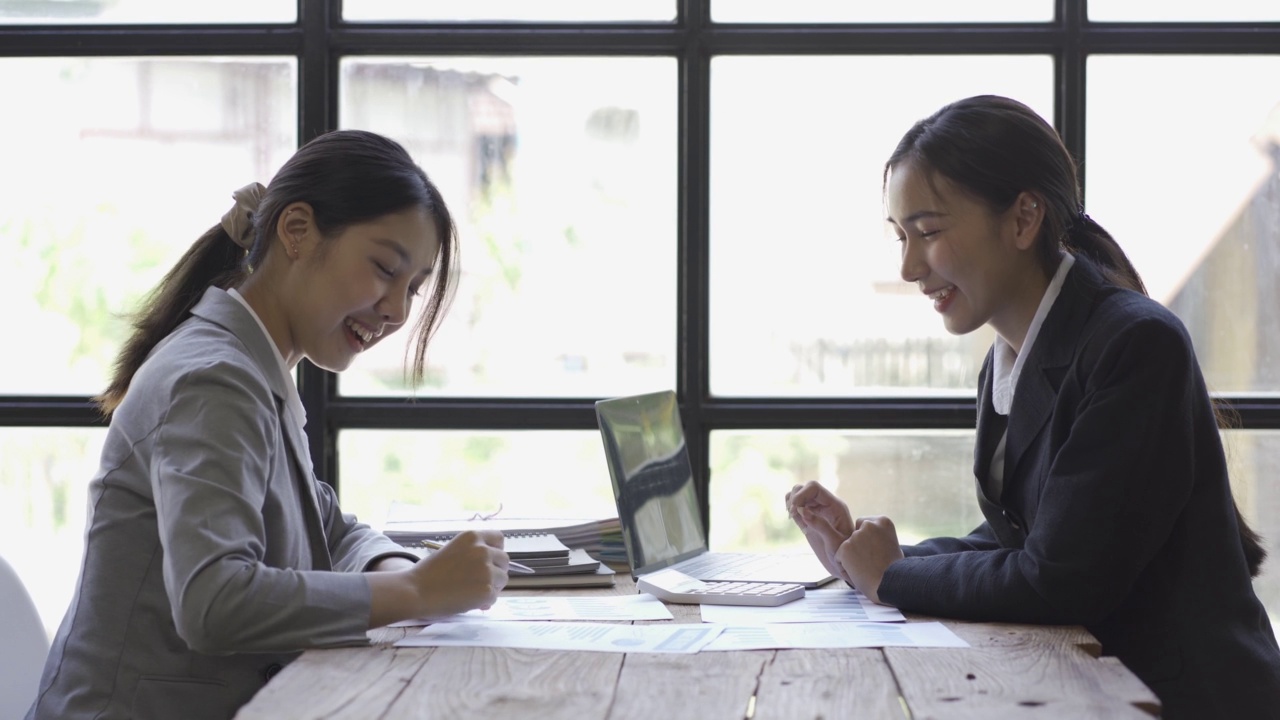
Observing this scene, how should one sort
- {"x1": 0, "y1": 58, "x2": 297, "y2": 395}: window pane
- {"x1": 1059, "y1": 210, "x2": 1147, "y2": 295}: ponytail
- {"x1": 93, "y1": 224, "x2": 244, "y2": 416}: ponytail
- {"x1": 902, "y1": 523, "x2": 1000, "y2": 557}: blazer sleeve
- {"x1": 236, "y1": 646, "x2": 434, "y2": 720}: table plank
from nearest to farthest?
{"x1": 236, "y1": 646, "x2": 434, "y2": 720}: table plank → {"x1": 93, "y1": 224, "x2": 244, "y2": 416}: ponytail → {"x1": 1059, "y1": 210, "x2": 1147, "y2": 295}: ponytail → {"x1": 902, "y1": 523, "x2": 1000, "y2": 557}: blazer sleeve → {"x1": 0, "y1": 58, "x2": 297, "y2": 395}: window pane

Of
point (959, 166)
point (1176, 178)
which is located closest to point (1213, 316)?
point (1176, 178)

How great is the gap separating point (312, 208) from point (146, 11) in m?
1.46

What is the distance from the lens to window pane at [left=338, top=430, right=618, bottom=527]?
2.78 meters

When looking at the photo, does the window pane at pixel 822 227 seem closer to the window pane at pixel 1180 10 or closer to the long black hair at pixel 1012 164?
the window pane at pixel 1180 10

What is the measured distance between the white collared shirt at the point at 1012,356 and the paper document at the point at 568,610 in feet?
2.00

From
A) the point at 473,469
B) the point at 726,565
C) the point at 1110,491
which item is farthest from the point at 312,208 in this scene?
the point at 473,469

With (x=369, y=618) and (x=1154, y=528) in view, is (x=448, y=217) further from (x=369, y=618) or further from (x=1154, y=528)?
(x=1154, y=528)

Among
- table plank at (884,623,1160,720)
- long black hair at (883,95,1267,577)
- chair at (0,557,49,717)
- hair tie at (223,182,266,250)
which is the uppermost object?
long black hair at (883,95,1267,577)

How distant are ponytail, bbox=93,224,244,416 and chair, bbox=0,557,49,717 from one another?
0.34 metres

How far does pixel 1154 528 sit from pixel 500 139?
1.76 meters

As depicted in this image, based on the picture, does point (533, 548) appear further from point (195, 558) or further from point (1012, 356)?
point (1012, 356)

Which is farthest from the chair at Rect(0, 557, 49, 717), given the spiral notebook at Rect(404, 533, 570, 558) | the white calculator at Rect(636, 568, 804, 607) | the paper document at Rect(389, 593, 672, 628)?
the white calculator at Rect(636, 568, 804, 607)

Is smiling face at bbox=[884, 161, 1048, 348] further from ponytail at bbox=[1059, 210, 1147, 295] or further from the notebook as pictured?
the notebook

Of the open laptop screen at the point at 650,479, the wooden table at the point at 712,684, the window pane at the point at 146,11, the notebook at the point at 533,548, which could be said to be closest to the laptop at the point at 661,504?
the open laptop screen at the point at 650,479
